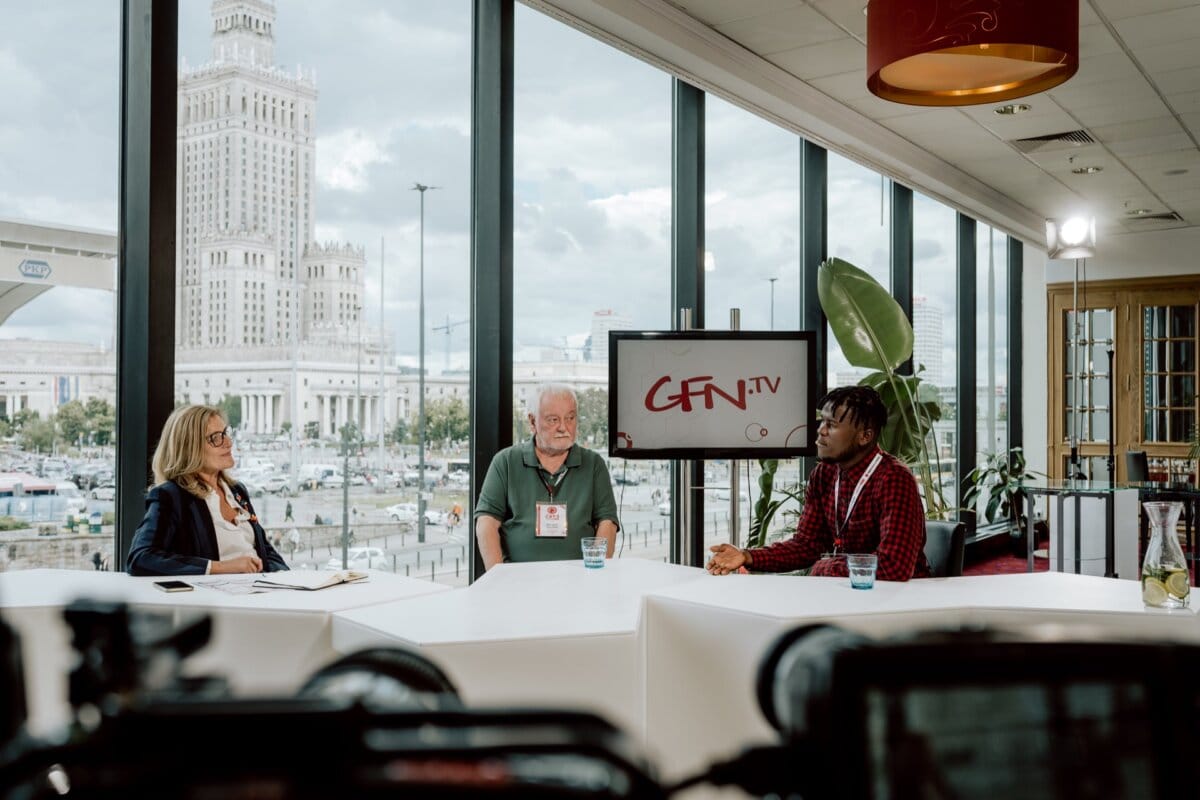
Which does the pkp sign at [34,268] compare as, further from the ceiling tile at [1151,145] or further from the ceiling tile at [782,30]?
the ceiling tile at [1151,145]

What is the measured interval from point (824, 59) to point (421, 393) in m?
2.91

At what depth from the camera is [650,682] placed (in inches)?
103

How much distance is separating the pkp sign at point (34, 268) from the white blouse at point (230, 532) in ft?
2.77

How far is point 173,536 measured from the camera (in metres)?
3.02

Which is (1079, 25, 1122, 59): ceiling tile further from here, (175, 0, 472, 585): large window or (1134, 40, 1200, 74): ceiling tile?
(175, 0, 472, 585): large window

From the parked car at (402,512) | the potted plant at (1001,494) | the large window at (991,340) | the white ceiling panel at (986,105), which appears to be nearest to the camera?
the parked car at (402,512)

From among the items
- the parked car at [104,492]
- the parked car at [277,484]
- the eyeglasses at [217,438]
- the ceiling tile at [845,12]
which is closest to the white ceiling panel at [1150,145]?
the ceiling tile at [845,12]

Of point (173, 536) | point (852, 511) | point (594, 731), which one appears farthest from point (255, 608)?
point (594, 731)

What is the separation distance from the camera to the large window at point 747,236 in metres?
5.64

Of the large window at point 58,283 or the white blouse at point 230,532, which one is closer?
the large window at point 58,283

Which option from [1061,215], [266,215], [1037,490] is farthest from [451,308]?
[1061,215]

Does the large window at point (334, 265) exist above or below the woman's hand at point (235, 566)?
above

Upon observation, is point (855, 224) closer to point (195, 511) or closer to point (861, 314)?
point (861, 314)

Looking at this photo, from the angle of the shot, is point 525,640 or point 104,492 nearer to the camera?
point 525,640
